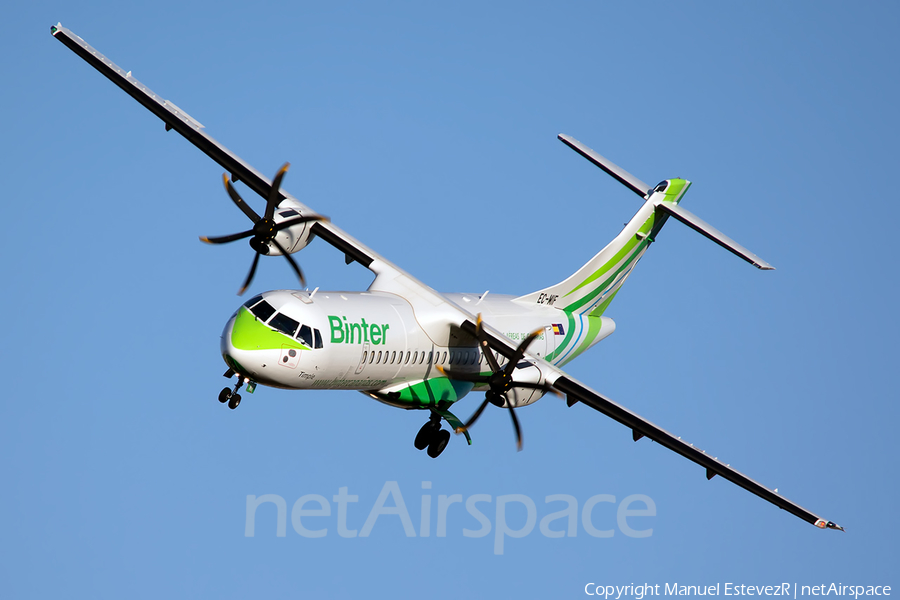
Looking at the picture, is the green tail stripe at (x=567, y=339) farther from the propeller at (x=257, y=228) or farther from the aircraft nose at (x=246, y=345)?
the aircraft nose at (x=246, y=345)

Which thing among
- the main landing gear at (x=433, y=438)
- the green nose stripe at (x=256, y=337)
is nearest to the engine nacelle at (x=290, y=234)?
the green nose stripe at (x=256, y=337)

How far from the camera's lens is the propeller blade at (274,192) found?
99.2 ft

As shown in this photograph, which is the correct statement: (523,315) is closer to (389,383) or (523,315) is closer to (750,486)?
(389,383)

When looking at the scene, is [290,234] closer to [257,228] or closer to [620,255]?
[257,228]

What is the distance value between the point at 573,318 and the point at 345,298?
37.8 ft

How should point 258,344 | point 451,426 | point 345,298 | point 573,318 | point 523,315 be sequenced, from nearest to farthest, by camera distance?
point 258,344 < point 345,298 < point 451,426 < point 523,315 < point 573,318

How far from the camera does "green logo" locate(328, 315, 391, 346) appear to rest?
29219 mm

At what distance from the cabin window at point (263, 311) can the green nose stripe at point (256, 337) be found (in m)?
0.14

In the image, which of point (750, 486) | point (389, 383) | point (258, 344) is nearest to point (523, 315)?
point (389, 383)

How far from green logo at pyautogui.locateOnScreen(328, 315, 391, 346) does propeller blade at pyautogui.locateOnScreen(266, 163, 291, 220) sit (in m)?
3.83

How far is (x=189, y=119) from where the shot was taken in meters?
33.5

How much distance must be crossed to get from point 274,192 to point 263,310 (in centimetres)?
374

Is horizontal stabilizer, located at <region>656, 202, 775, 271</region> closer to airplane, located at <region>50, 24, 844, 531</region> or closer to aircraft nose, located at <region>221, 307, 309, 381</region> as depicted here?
airplane, located at <region>50, 24, 844, 531</region>

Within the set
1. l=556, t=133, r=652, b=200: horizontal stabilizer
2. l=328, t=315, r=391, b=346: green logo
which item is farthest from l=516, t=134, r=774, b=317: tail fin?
l=328, t=315, r=391, b=346: green logo
